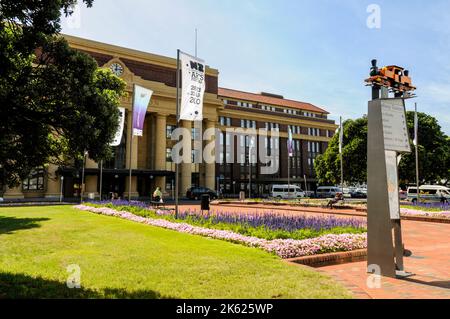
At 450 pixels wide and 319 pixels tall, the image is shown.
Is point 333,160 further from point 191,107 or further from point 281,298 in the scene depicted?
point 281,298

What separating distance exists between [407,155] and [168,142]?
35369 millimetres

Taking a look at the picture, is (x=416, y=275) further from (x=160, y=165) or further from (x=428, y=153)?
(x=160, y=165)

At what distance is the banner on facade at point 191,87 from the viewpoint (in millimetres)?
16922

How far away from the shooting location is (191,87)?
1708 centimetres

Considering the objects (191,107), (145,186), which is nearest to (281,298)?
(191,107)

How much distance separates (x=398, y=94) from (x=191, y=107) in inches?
400

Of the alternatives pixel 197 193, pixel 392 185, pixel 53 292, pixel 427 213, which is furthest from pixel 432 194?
pixel 53 292

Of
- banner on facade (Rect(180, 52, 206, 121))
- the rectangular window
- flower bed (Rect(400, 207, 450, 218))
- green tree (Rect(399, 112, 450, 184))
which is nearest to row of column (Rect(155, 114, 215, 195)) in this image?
the rectangular window

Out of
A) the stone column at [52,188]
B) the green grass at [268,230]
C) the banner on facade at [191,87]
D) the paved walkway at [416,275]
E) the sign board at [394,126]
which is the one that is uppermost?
the banner on facade at [191,87]

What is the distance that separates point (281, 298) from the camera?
18.6 ft

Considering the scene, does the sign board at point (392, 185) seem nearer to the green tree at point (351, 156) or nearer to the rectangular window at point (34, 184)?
the green tree at point (351, 156)

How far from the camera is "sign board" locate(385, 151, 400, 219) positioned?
808 cm

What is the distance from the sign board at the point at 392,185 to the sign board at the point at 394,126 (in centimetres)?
24

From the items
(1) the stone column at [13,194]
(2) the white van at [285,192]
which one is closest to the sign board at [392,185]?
(1) the stone column at [13,194]
